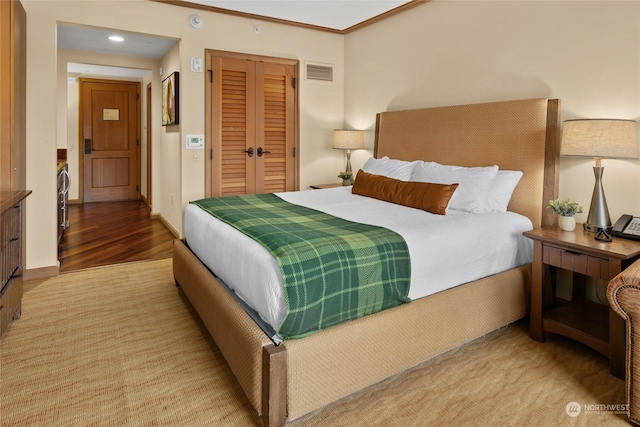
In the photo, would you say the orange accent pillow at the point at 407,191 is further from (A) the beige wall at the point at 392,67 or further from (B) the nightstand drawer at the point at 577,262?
(A) the beige wall at the point at 392,67

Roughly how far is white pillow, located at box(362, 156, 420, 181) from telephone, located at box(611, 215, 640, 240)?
1.53 metres

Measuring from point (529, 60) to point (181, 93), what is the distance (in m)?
3.31

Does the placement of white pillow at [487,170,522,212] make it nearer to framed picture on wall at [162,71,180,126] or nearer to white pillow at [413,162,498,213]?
white pillow at [413,162,498,213]

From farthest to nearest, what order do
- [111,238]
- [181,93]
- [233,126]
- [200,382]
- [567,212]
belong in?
[111,238] < [233,126] < [181,93] < [567,212] < [200,382]

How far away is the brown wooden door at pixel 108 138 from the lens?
7645mm

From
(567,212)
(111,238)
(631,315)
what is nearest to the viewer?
(631,315)

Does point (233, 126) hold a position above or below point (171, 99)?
below

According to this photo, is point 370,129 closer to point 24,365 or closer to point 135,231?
point 135,231

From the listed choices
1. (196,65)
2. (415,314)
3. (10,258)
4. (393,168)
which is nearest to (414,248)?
(415,314)

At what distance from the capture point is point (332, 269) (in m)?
1.85

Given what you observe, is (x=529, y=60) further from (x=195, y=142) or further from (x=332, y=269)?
(x=195, y=142)

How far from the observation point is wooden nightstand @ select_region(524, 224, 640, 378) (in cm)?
218

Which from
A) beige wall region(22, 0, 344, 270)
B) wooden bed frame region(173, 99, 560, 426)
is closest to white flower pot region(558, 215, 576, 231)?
wooden bed frame region(173, 99, 560, 426)

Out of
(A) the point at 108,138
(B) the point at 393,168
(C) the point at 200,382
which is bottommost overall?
(C) the point at 200,382
